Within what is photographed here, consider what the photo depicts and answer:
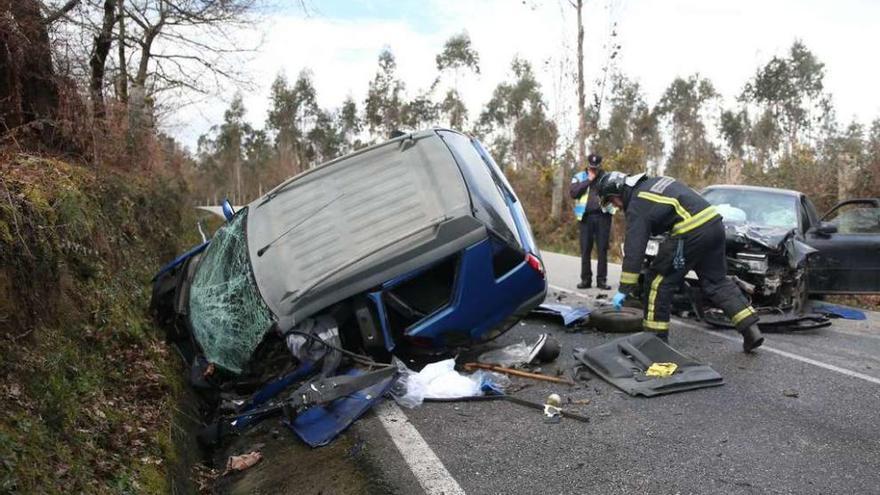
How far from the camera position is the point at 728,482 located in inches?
110

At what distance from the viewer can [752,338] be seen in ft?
16.3

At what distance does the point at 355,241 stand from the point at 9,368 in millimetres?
1921

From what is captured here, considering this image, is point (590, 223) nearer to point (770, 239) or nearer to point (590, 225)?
point (590, 225)

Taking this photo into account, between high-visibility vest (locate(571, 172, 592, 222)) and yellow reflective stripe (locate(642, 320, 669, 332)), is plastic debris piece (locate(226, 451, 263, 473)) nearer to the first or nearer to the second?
yellow reflective stripe (locate(642, 320, 669, 332))

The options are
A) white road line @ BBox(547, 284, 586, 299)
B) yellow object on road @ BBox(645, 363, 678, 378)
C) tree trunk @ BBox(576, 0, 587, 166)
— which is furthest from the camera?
tree trunk @ BBox(576, 0, 587, 166)

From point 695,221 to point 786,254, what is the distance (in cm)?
179

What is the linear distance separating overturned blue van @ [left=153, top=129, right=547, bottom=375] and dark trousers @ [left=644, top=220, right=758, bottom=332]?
1.29 meters

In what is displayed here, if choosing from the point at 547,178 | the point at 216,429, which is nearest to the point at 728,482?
the point at 216,429

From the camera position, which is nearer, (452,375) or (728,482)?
(728,482)

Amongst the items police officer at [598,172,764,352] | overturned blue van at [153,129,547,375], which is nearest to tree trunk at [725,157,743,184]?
police officer at [598,172,764,352]

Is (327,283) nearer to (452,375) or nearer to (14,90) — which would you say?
(452,375)

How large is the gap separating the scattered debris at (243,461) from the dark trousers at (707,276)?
10.5 feet

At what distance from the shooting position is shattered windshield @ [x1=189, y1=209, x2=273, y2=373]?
3892 millimetres

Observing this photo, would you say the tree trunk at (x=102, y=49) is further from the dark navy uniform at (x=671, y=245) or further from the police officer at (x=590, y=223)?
the dark navy uniform at (x=671, y=245)
